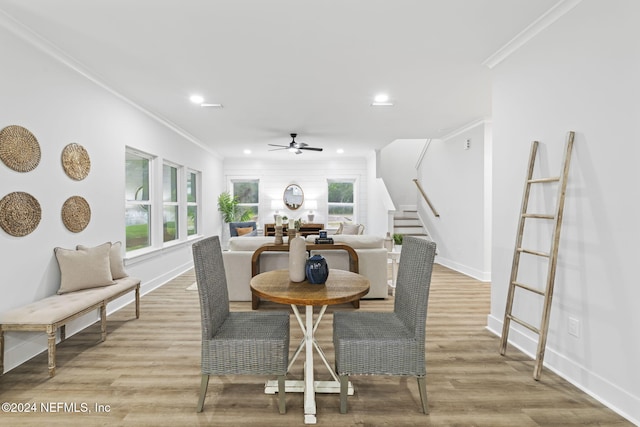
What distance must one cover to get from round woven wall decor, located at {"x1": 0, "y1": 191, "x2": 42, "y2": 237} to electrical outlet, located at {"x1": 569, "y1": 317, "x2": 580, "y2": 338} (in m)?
4.17

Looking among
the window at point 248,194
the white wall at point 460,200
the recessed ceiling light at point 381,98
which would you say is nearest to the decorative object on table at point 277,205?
the window at point 248,194

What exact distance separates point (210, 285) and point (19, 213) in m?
1.84

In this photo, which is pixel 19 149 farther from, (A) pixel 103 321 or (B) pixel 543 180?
(B) pixel 543 180

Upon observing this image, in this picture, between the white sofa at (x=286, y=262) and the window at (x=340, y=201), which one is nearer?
the white sofa at (x=286, y=262)

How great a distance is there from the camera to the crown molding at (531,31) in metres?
2.32

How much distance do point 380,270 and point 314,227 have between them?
4.64 meters

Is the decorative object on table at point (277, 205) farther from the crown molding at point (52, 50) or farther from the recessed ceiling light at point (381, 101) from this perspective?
the recessed ceiling light at point (381, 101)

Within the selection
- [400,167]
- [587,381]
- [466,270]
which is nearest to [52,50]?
[587,381]

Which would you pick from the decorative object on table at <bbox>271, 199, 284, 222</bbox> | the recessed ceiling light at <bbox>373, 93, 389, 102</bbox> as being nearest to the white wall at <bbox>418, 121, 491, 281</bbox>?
the recessed ceiling light at <bbox>373, 93, 389, 102</bbox>

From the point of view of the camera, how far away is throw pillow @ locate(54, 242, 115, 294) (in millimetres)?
2891

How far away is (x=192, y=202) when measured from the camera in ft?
23.0

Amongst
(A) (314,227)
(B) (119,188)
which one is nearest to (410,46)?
(B) (119,188)

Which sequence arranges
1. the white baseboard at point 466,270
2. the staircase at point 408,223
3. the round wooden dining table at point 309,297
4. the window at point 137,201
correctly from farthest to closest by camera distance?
the staircase at point 408,223 < the white baseboard at point 466,270 < the window at point 137,201 < the round wooden dining table at point 309,297

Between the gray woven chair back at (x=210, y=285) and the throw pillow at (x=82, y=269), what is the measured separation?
1575 mm
